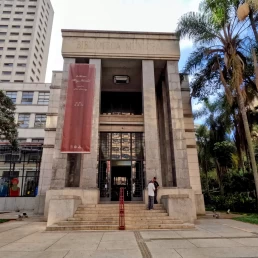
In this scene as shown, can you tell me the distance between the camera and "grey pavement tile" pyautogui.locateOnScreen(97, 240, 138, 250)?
569cm

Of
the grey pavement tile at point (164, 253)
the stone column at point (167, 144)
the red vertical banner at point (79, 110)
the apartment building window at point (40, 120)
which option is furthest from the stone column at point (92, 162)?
the apartment building window at point (40, 120)

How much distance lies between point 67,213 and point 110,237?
11.3 feet

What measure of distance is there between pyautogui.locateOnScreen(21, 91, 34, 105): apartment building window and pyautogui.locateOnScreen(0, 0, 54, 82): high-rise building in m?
22.9

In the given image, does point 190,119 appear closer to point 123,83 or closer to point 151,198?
point 123,83

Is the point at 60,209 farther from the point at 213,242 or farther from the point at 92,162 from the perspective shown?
the point at 213,242

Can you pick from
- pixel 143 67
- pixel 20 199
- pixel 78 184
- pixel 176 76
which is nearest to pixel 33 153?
pixel 20 199

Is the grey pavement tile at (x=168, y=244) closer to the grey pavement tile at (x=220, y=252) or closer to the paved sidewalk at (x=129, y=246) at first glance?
the paved sidewalk at (x=129, y=246)

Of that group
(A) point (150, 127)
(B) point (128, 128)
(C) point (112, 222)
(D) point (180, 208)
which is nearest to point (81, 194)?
(C) point (112, 222)

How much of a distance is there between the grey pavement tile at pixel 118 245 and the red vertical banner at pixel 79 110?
6975 mm

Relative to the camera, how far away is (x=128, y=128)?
633 inches

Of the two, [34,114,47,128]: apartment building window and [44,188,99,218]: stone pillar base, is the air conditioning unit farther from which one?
[34,114,47,128]: apartment building window

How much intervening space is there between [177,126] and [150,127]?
6.17 feet

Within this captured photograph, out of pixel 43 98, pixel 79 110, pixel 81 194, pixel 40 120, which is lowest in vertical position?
pixel 81 194

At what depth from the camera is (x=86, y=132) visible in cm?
1306
